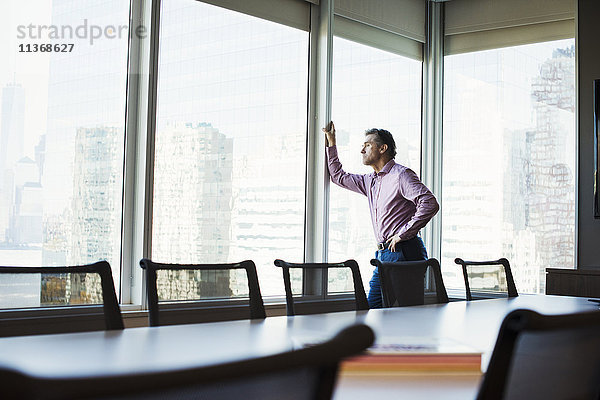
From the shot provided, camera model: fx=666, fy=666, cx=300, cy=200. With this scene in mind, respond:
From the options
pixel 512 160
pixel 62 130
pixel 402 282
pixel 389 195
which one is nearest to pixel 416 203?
pixel 389 195

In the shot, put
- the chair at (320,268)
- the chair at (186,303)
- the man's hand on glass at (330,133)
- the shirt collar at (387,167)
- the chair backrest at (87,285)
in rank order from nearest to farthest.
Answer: the chair backrest at (87,285) → the chair at (186,303) → the chair at (320,268) → the shirt collar at (387,167) → the man's hand on glass at (330,133)

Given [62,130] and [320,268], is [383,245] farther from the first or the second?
[62,130]

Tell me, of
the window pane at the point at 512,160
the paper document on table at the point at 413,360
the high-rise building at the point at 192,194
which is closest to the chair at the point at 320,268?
the paper document on table at the point at 413,360

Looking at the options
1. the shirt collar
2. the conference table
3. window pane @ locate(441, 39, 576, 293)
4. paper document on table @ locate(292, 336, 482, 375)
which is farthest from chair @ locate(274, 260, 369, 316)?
window pane @ locate(441, 39, 576, 293)

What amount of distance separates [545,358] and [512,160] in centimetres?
495

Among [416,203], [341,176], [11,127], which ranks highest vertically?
[11,127]

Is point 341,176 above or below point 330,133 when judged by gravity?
below

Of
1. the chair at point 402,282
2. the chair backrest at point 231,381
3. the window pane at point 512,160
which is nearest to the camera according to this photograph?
the chair backrest at point 231,381

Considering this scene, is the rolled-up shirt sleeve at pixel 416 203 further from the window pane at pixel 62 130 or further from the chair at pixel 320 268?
the window pane at pixel 62 130

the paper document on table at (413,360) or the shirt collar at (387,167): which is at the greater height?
the shirt collar at (387,167)

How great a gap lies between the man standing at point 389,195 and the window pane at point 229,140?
400mm

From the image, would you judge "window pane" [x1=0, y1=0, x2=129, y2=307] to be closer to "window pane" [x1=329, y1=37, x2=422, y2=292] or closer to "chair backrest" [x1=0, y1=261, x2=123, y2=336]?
"chair backrest" [x1=0, y1=261, x2=123, y2=336]

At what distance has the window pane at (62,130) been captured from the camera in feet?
11.9

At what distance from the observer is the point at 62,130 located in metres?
3.83
